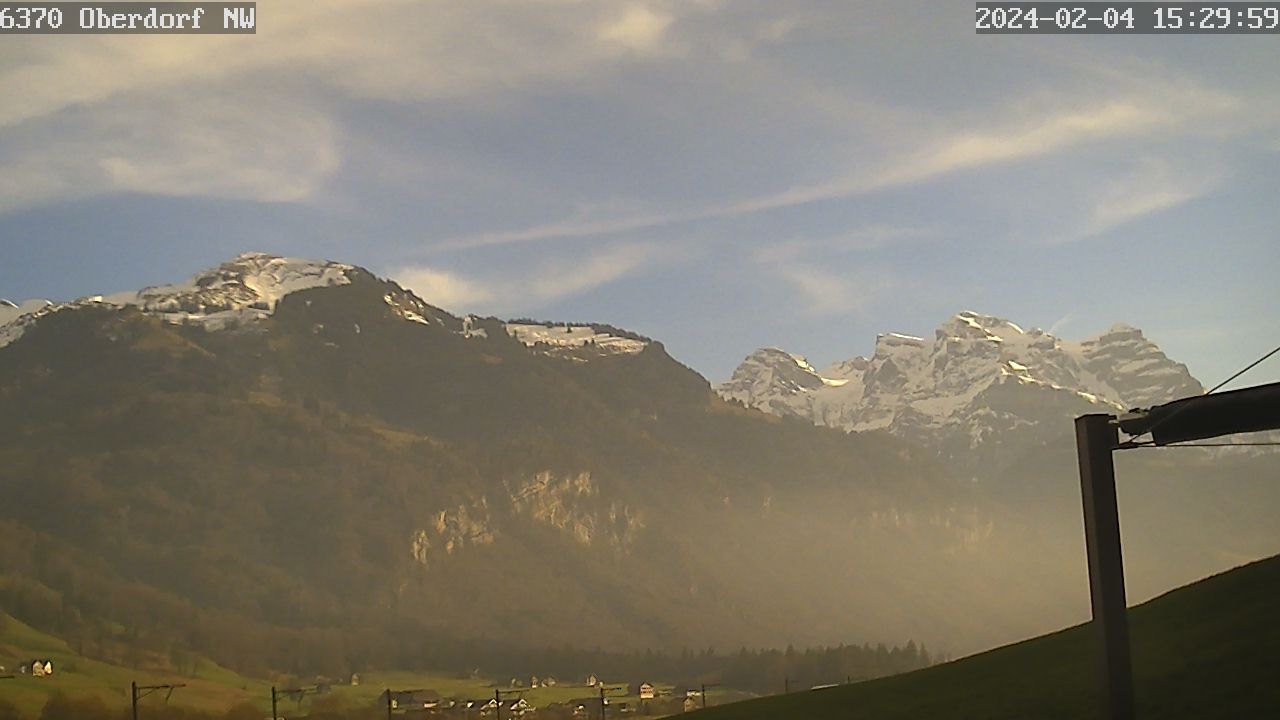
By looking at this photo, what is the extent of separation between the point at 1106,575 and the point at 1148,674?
21309 millimetres

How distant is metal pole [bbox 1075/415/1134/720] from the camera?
214 feet

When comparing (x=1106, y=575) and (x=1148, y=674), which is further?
(x=1148, y=674)

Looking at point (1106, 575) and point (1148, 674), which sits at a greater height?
point (1106, 575)

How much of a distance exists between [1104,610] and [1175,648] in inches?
1050

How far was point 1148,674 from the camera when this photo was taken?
272ft

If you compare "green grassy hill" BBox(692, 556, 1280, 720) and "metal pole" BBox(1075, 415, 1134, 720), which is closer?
"metal pole" BBox(1075, 415, 1134, 720)

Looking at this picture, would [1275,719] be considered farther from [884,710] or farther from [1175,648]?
[884,710]

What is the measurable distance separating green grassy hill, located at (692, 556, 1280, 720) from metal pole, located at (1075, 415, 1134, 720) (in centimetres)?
903

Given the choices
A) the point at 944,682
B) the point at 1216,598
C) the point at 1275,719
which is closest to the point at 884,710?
the point at 944,682

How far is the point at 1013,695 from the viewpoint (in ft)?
312

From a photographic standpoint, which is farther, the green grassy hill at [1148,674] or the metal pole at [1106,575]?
the green grassy hill at [1148,674]

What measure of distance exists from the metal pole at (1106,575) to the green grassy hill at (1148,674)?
903 centimetres

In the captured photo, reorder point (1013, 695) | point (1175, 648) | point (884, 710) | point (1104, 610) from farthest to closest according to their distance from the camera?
point (884, 710) → point (1013, 695) → point (1175, 648) → point (1104, 610)

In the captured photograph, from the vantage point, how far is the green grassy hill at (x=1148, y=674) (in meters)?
75.9
